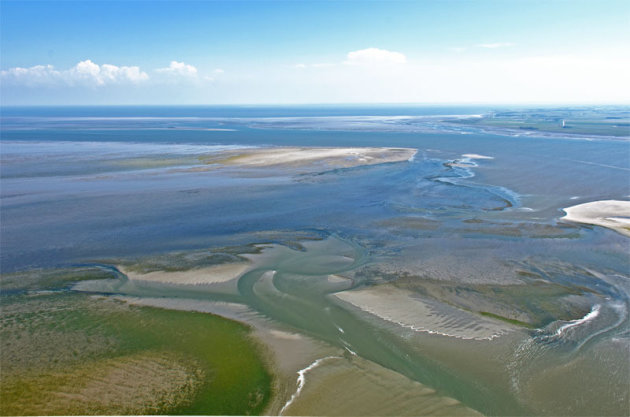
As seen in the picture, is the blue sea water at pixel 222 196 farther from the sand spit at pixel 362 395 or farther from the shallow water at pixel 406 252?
the sand spit at pixel 362 395

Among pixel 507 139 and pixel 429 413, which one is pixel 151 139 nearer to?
pixel 507 139

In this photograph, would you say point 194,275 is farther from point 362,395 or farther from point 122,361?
point 362,395

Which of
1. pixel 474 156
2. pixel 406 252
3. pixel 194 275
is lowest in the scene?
pixel 194 275

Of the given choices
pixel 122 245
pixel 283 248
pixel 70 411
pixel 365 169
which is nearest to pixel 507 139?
pixel 365 169

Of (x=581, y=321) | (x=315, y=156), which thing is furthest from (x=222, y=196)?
(x=581, y=321)

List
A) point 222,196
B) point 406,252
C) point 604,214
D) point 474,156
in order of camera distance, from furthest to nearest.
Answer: point 474,156
point 222,196
point 604,214
point 406,252

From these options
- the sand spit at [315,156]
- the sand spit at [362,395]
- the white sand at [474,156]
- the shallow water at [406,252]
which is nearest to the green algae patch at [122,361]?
the sand spit at [362,395]

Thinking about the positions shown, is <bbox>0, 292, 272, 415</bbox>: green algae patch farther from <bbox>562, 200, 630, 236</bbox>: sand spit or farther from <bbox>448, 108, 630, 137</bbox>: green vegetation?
<bbox>448, 108, 630, 137</bbox>: green vegetation
